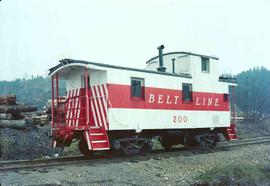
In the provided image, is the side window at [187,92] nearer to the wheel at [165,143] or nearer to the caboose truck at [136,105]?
the caboose truck at [136,105]

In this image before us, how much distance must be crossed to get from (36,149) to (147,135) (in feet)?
16.8

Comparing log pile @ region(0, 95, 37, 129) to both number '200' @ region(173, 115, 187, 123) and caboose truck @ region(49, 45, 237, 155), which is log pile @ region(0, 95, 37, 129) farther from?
number '200' @ region(173, 115, 187, 123)

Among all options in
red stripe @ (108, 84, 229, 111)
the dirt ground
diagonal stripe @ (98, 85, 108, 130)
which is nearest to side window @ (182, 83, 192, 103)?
red stripe @ (108, 84, 229, 111)

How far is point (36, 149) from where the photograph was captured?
1633 cm

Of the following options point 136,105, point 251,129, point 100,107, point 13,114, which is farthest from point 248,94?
point 100,107

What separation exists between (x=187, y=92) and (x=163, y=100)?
5.19ft

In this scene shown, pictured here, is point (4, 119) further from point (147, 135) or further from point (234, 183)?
point (234, 183)

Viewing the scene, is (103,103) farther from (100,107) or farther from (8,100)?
(8,100)

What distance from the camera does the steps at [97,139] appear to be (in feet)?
38.5

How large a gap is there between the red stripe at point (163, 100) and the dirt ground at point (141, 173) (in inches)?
74.9

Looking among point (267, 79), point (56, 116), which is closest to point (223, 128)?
point (56, 116)

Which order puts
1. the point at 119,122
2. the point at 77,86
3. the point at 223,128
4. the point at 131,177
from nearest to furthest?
the point at 131,177, the point at 119,122, the point at 77,86, the point at 223,128

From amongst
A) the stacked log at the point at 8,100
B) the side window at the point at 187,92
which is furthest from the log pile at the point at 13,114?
the side window at the point at 187,92

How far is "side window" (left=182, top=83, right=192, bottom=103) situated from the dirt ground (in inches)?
111
